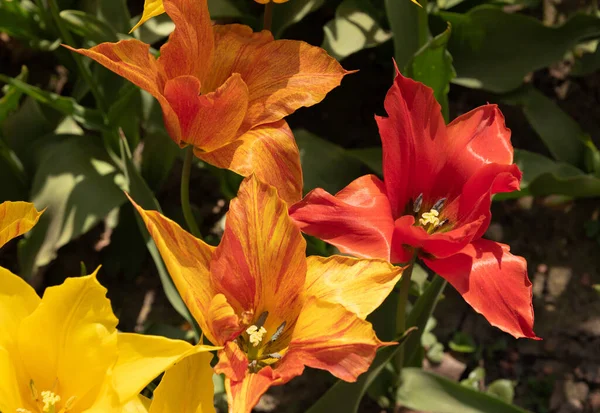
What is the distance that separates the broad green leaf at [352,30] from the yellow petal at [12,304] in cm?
97

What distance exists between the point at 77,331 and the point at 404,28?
1.00 m

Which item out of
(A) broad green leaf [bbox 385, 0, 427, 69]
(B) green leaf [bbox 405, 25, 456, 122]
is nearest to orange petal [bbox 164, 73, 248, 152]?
(B) green leaf [bbox 405, 25, 456, 122]

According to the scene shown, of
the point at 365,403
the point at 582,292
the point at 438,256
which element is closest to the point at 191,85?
the point at 438,256

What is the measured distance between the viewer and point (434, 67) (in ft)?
4.84

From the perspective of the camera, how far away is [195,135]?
1.08 meters

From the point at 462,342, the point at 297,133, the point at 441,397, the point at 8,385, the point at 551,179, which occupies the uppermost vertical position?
the point at 8,385

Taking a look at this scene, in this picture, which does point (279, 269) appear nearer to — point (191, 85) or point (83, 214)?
point (191, 85)

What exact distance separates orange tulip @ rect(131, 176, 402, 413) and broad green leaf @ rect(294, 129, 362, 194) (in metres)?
0.63

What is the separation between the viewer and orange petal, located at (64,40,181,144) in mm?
997

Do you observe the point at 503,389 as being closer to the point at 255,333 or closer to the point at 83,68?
the point at 255,333

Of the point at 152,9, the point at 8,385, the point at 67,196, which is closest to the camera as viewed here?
the point at 8,385

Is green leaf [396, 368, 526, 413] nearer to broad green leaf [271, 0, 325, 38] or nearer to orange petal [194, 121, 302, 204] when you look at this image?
orange petal [194, 121, 302, 204]

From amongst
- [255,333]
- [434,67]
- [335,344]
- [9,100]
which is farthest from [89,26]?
[335,344]

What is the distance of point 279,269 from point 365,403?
2.78ft
